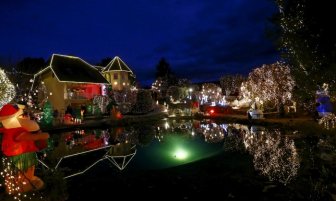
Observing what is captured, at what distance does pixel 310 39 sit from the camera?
8.44 metres

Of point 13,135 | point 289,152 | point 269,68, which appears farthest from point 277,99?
point 13,135

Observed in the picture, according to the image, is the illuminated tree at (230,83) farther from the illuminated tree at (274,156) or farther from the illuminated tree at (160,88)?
the illuminated tree at (274,156)

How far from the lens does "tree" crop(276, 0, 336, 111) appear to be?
7.64 meters

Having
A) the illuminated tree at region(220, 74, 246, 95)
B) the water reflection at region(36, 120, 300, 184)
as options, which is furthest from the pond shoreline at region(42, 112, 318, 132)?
the illuminated tree at region(220, 74, 246, 95)

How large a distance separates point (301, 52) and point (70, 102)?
108ft

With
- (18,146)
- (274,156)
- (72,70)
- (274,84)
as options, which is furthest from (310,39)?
(72,70)

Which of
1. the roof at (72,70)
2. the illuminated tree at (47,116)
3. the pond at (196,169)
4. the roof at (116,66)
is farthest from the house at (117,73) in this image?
the pond at (196,169)

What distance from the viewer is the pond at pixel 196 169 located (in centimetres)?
826

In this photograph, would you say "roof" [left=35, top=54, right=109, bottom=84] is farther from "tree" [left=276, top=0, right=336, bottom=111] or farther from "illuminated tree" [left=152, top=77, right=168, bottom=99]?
"tree" [left=276, top=0, right=336, bottom=111]

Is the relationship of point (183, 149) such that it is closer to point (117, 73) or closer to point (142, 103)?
point (142, 103)

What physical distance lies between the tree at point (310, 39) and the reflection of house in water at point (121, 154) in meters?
7.51

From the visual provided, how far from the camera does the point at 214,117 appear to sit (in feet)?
106

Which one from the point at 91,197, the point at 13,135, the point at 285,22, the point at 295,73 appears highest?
the point at 285,22

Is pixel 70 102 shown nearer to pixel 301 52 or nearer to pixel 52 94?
pixel 52 94
